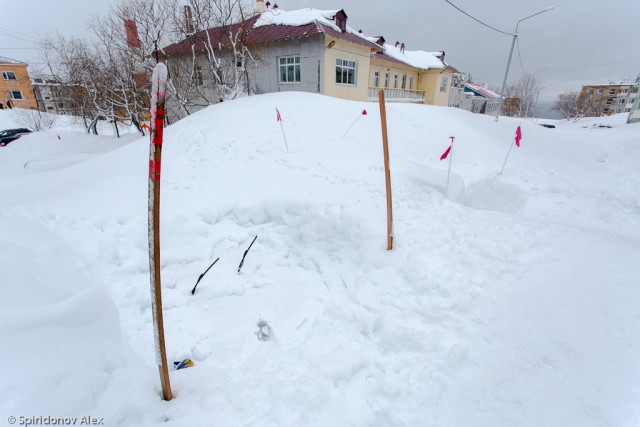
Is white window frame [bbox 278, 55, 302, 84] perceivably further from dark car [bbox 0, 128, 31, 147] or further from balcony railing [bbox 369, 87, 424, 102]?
dark car [bbox 0, 128, 31, 147]

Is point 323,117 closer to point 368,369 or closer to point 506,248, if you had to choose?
point 506,248

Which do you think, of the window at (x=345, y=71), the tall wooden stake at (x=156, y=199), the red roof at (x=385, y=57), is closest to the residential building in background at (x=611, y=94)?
the red roof at (x=385, y=57)

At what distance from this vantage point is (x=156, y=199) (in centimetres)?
199

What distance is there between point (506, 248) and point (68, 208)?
7.47 meters

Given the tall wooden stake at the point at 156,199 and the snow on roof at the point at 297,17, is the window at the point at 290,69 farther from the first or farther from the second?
the tall wooden stake at the point at 156,199

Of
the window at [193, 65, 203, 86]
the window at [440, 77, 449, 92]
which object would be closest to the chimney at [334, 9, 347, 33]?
the window at [193, 65, 203, 86]

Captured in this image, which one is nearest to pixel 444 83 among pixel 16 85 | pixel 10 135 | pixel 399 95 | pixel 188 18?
pixel 399 95

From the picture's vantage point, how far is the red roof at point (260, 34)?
55.2ft

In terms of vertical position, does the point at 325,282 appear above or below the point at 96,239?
below

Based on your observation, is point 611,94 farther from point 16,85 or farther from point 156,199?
point 16,85

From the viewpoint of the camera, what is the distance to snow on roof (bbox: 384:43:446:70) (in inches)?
1175

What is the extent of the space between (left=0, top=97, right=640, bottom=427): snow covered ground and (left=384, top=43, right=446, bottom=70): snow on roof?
2726 cm

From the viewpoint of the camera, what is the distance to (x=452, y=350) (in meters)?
2.88

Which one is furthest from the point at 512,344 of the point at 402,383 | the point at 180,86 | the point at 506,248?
the point at 180,86
